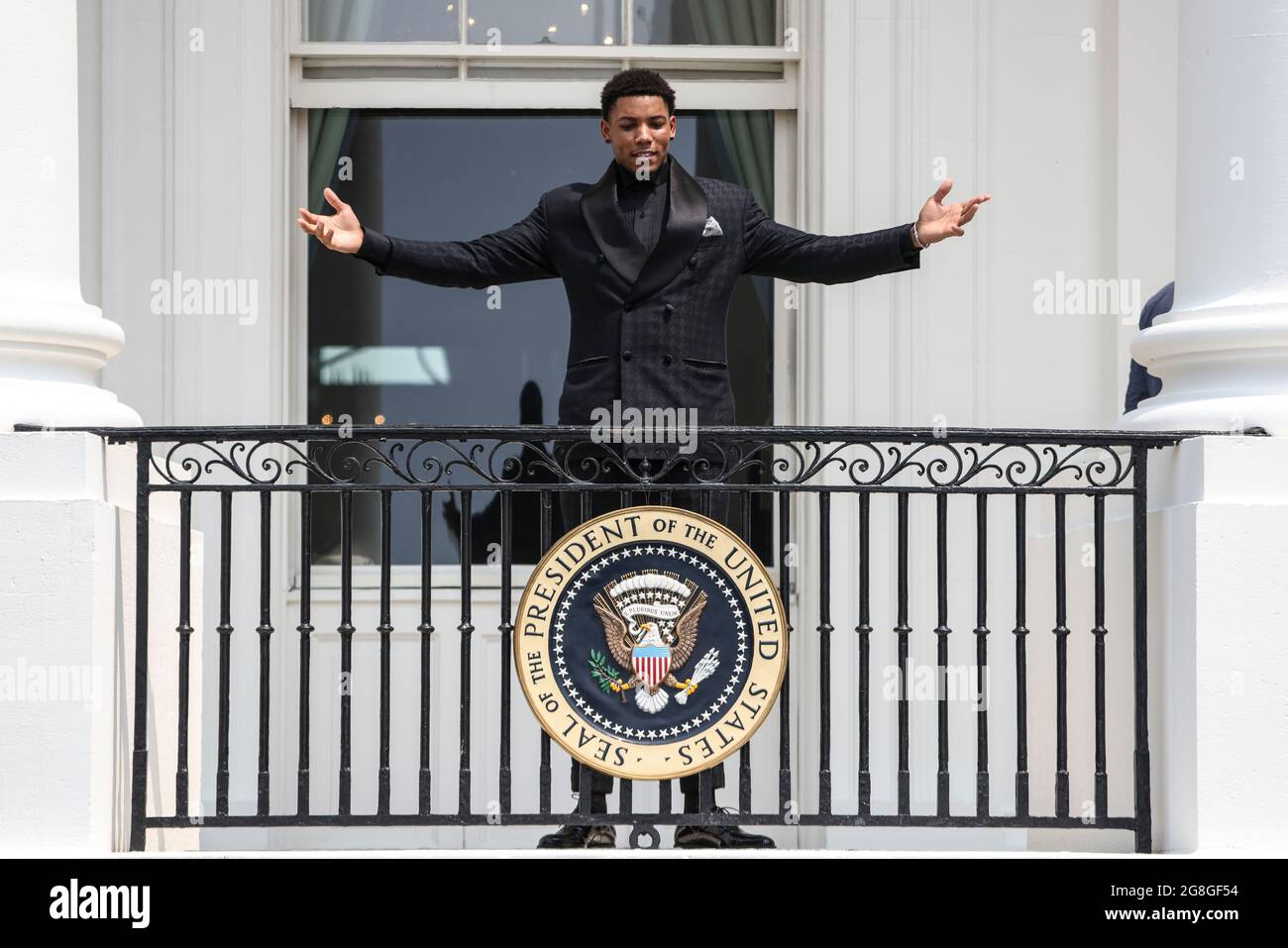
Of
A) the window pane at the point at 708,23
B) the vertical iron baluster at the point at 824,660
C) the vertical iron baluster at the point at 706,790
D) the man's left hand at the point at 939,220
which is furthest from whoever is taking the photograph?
the window pane at the point at 708,23

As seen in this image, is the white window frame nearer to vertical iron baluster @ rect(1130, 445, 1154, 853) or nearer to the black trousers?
the black trousers

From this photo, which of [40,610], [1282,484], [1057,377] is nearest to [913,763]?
[1057,377]

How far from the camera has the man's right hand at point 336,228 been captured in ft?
17.4

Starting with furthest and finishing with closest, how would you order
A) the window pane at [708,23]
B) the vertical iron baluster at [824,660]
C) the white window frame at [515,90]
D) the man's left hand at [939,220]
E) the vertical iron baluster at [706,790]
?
1. the window pane at [708,23]
2. the white window frame at [515,90]
3. the man's left hand at [939,220]
4. the vertical iron baluster at [706,790]
5. the vertical iron baluster at [824,660]

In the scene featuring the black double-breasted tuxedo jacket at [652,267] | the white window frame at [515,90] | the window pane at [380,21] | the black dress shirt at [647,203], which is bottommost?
the black double-breasted tuxedo jacket at [652,267]

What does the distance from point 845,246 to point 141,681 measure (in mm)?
2242

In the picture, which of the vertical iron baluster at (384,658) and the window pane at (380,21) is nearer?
the vertical iron baluster at (384,658)

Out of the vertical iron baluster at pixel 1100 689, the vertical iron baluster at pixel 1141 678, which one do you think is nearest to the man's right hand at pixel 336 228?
the vertical iron baluster at pixel 1100 689

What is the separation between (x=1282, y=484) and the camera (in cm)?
527

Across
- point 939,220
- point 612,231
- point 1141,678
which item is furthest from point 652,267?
point 1141,678

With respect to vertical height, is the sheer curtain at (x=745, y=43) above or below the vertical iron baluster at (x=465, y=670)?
above

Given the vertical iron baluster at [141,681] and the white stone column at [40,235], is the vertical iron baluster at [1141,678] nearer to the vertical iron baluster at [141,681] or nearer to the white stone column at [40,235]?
the vertical iron baluster at [141,681]
